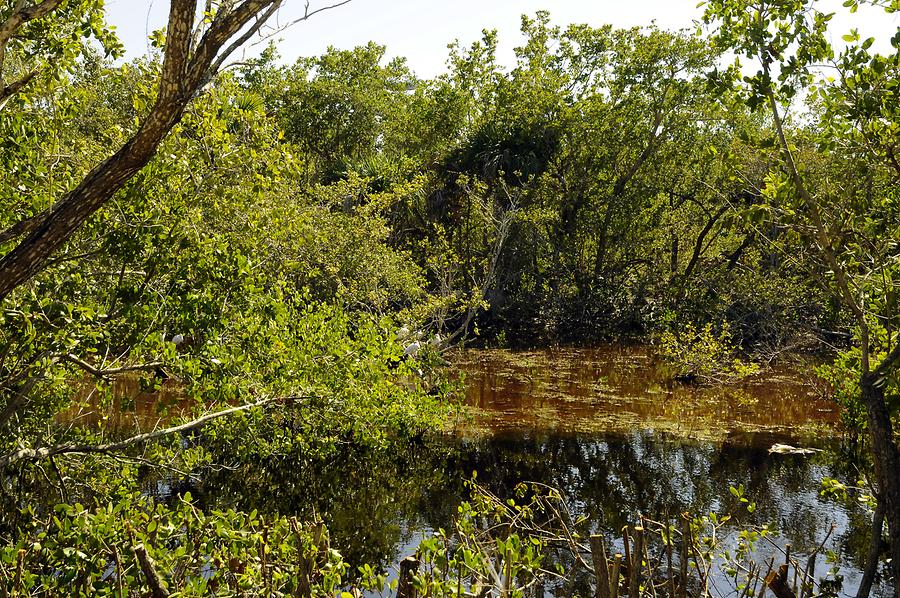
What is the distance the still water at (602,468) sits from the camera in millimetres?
10148

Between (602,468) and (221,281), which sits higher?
(221,281)

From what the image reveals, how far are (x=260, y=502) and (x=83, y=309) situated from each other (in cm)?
613

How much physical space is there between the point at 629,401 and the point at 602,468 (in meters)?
4.94

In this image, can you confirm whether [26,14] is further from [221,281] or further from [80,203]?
[221,281]

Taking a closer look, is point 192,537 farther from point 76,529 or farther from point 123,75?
point 123,75

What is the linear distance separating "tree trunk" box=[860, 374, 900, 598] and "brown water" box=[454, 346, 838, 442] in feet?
29.6

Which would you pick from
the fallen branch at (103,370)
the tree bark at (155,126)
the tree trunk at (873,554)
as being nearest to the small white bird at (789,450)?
the tree trunk at (873,554)

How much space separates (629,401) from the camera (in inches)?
679

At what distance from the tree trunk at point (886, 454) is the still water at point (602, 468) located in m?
3.58

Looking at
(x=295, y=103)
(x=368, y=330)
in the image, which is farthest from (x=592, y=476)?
(x=295, y=103)

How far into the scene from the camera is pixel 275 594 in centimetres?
441

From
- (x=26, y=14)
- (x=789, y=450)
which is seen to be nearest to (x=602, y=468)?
(x=789, y=450)

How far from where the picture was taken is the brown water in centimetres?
1495

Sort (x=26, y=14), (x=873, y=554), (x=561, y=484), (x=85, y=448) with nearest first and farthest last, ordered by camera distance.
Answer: (x=26, y=14), (x=873, y=554), (x=85, y=448), (x=561, y=484)
